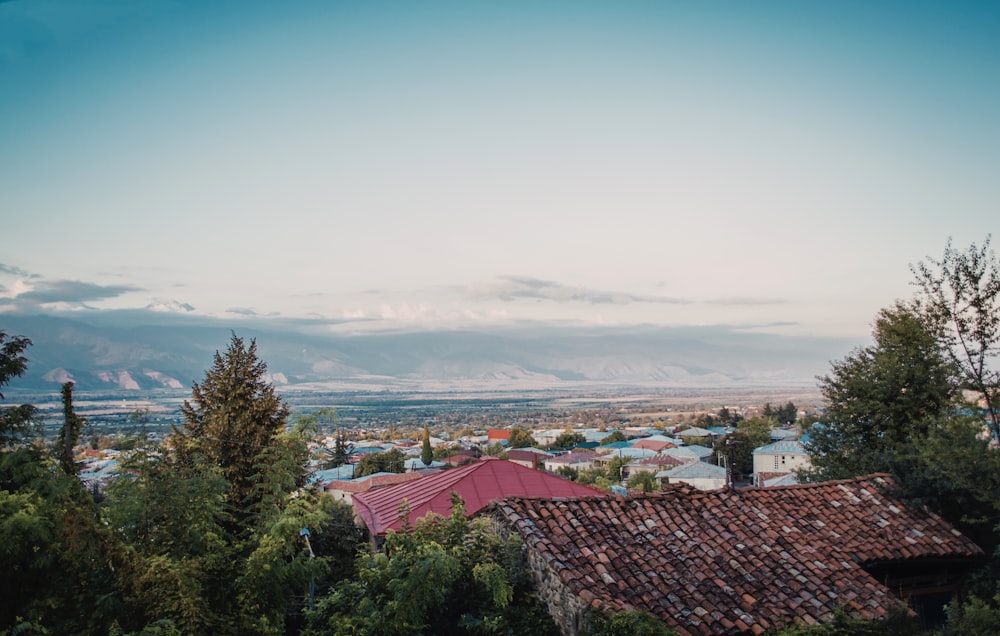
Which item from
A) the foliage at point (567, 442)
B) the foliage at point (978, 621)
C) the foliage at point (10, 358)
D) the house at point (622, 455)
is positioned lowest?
the foliage at point (567, 442)

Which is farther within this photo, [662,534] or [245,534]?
[245,534]

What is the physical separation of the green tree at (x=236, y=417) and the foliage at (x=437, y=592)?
1012cm

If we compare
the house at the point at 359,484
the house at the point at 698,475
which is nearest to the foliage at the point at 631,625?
the house at the point at 359,484

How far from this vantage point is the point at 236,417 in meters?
20.1

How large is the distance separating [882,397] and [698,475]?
125 ft

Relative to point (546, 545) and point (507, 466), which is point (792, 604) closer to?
point (546, 545)

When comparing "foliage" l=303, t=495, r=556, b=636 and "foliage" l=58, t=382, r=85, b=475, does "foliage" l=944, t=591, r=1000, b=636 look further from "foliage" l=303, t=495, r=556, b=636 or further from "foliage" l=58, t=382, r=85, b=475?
"foliage" l=58, t=382, r=85, b=475

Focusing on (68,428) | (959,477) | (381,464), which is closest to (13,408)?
(68,428)

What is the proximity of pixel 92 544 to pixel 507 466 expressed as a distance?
38.7 feet

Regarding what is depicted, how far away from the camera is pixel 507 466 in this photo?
59.5 ft

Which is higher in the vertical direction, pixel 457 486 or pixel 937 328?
pixel 937 328

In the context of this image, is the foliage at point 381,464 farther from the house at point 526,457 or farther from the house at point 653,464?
the house at point 653,464

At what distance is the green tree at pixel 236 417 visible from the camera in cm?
1880

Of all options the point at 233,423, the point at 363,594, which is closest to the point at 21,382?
the point at 233,423
